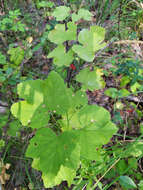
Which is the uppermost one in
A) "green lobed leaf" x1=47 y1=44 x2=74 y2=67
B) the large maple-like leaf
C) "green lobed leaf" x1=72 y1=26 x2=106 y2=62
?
"green lobed leaf" x1=72 y1=26 x2=106 y2=62

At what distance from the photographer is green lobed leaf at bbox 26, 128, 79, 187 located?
25.6 inches

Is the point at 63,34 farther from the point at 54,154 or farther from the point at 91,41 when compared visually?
the point at 54,154

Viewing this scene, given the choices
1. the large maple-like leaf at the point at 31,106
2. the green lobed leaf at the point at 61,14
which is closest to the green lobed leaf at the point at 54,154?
the large maple-like leaf at the point at 31,106

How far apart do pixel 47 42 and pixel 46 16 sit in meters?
0.35

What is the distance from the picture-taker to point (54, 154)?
0.67 metres

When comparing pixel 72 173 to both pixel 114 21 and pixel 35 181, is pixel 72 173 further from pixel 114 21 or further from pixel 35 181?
pixel 114 21

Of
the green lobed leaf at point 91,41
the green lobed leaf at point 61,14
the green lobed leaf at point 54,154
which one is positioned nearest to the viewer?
the green lobed leaf at point 54,154

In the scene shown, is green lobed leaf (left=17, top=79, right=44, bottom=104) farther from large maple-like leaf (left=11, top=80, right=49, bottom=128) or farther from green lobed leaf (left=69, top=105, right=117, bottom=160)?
green lobed leaf (left=69, top=105, right=117, bottom=160)

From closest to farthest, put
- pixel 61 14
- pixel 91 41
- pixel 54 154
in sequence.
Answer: pixel 54 154
pixel 91 41
pixel 61 14

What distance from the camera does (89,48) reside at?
0.84 m

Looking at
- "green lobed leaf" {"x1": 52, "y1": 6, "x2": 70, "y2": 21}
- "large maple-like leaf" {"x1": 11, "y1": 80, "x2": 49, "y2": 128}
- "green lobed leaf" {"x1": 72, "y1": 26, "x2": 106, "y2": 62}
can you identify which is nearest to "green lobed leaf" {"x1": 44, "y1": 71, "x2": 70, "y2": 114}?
"large maple-like leaf" {"x1": 11, "y1": 80, "x2": 49, "y2": 128}

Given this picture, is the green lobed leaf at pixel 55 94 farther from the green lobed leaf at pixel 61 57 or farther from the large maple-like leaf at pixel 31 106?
the green lobed leaf at pixel 61 57

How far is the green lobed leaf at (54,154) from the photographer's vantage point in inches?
25.6

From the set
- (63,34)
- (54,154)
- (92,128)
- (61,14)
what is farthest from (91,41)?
(54,154)
